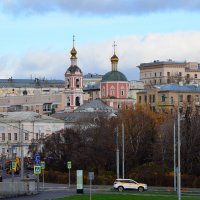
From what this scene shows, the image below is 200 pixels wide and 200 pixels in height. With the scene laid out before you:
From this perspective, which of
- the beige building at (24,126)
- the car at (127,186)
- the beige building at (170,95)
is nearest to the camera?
the car at (127,186)

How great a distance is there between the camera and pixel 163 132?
348 ft

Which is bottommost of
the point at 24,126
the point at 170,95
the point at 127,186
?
the point at 127,186

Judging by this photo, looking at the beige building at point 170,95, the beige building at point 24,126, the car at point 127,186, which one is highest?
the beige building at point 170,95

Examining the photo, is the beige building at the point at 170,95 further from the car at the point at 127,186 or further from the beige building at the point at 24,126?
the car at the point at 127,186

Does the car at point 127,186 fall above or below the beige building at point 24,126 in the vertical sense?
below

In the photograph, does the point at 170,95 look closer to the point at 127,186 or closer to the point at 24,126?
the point at 24,126

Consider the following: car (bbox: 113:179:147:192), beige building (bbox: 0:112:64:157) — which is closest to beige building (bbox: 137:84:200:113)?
beige building (bbox: 0:112:64:157)

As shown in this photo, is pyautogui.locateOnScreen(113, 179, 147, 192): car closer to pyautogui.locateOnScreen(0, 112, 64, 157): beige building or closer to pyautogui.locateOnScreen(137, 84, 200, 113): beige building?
pyautogui.locateOnScreen(0, 112, 64, 157): beige building

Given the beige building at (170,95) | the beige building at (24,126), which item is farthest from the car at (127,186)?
the beige building at (170,95)

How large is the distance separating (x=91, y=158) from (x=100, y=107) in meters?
86.0

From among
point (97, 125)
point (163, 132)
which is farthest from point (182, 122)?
point (97, 125)

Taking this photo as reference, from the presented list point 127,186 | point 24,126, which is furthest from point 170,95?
point 127,186

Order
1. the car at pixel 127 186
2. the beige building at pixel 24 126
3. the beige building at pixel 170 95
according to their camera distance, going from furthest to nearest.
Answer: the beige building at pixel 170 95
the beige building at pixel 24 126
the car at pixel 127 186

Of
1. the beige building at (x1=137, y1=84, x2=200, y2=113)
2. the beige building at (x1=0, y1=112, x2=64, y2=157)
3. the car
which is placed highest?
the beige building at (x1=137, y1=84, x2=200, y2=113)
